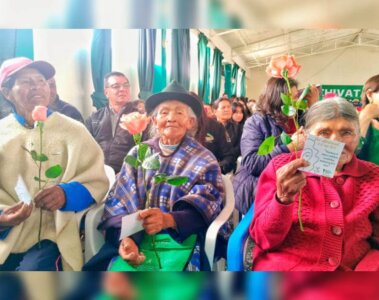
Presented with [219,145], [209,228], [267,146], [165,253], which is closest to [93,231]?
[165,253]

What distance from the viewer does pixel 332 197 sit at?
1036 mm

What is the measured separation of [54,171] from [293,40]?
827mm

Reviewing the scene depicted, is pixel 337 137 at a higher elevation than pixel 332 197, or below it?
higher

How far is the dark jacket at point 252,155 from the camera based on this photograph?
1.08 m

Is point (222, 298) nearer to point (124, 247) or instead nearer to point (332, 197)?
point (124, 247)

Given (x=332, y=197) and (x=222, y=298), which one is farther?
(x=222, y=298)

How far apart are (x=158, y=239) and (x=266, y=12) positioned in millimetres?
761

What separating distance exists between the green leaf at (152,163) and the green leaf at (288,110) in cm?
41

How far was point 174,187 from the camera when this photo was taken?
1.10 metres

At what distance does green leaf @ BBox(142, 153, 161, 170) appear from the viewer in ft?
3.60

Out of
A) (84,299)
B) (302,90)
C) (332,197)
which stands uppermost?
(302,90)

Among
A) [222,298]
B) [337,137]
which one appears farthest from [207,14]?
[222,298]

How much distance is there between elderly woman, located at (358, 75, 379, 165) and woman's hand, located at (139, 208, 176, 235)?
0.60m

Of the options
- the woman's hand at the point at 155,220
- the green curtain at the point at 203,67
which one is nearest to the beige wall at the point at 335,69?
the green curtain at the point at 203,67
